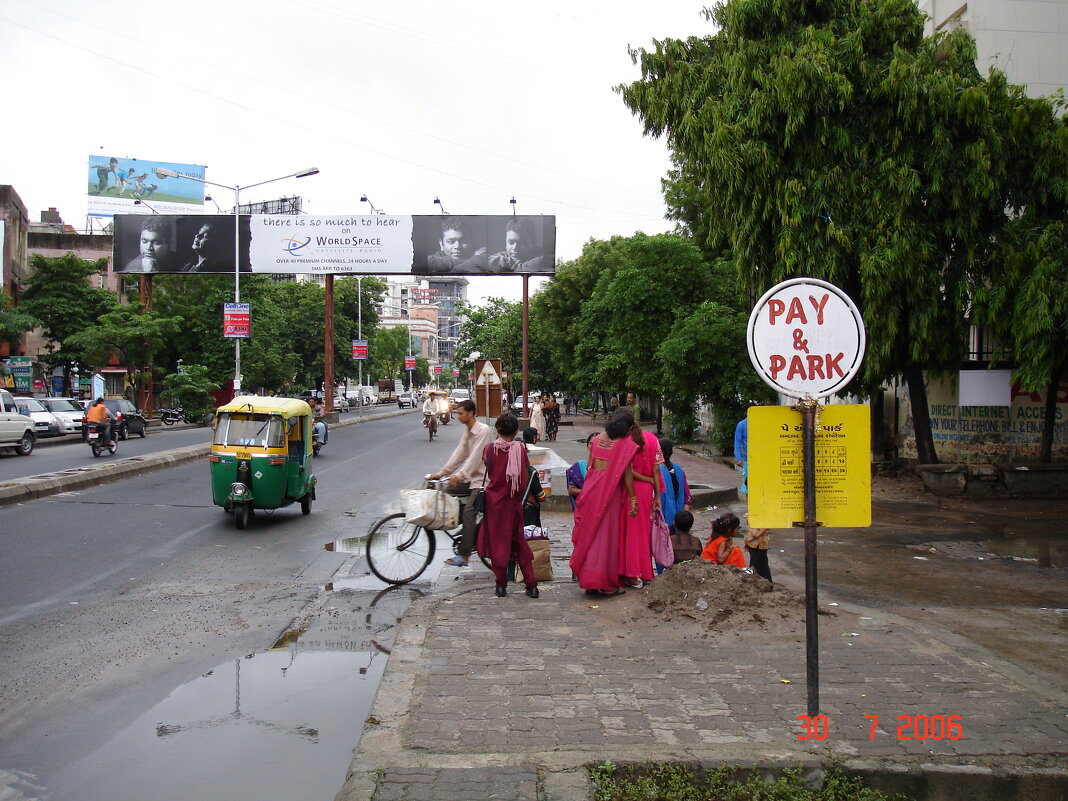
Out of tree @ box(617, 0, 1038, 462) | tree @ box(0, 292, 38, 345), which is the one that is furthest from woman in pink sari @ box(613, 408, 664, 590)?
tree @ box(0, 292, 38, 345)

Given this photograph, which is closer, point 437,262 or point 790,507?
point 790,507

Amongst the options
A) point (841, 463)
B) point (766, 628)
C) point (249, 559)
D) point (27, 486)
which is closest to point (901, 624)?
point (766, 628)

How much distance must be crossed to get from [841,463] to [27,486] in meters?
14.0

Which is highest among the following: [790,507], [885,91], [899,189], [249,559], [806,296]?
[885,91]

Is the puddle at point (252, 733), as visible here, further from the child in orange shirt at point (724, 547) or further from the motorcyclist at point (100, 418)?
the motorcyclist at point (100, 418)

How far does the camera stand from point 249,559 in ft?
32.8

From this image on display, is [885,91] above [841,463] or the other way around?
above

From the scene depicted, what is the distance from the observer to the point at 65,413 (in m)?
Result: 33.1

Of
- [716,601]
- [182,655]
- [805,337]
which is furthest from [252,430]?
[805,337]

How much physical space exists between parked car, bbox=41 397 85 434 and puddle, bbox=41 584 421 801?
3027 centimetres

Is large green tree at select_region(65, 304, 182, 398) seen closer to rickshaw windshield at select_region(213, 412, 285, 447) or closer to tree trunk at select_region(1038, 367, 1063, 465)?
rickshaw windshield at select_region(213, 412, 285, 447)

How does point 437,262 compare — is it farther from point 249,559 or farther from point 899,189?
point 249,559

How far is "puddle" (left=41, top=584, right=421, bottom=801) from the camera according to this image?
4141mm

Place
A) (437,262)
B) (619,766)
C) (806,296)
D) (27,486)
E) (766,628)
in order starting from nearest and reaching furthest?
(619,766) < (806,296) < (766,628) < (27,486) < (437,262)
